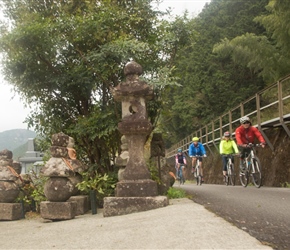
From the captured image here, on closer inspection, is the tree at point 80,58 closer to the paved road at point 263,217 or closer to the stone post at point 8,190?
the stone post at point 8,190

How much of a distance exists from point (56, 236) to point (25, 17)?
590cm

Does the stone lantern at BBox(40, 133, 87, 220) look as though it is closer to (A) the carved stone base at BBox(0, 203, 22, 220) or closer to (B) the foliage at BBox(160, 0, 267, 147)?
(A) the carved stone base at BBox(0, 203, 22, 220)

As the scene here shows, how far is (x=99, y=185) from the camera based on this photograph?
7.81m

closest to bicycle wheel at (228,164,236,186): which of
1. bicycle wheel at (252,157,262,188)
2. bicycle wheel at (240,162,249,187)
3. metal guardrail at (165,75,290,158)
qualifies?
metal guardrail at (165,75,290,158)

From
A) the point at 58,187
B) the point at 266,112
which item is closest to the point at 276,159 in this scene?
the point at 266,112

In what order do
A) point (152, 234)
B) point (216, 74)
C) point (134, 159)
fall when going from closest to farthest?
point (152, 234) < point (134, 159) < point (216, 74)

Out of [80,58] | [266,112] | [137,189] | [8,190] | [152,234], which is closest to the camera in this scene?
[152,234]

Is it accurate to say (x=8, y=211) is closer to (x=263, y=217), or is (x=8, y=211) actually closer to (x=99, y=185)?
(x=99, y=185)

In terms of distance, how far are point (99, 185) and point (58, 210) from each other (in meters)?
1.06

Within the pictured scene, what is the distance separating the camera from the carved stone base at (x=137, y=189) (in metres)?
6.30

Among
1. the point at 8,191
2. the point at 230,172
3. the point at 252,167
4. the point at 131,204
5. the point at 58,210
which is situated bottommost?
the point at 58,210

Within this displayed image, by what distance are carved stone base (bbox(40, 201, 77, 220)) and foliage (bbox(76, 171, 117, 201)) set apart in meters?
0.63

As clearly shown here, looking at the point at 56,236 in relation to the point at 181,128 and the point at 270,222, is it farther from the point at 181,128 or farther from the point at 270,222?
the point at 181,128

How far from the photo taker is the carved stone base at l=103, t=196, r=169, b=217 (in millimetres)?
6125
